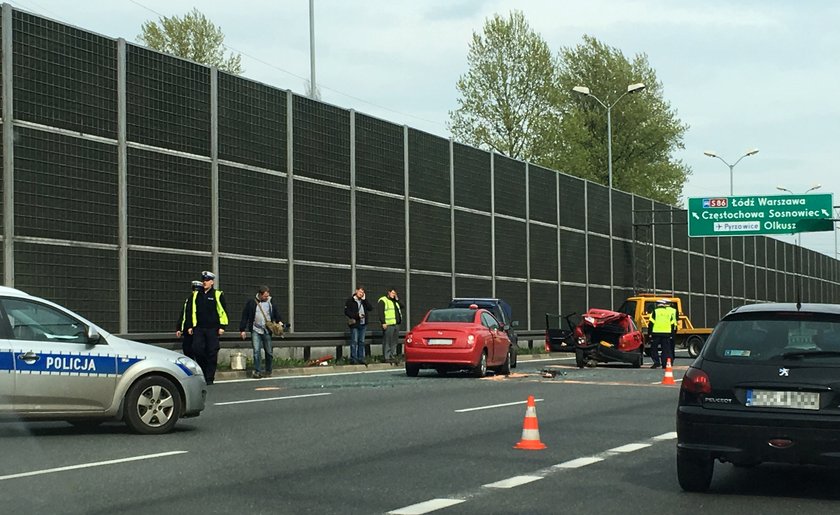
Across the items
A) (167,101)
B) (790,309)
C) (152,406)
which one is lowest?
(152,406)

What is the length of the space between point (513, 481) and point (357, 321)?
21.5 meters

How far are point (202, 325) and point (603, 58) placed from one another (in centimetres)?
6973

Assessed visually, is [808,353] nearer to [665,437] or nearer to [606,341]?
[665,437]

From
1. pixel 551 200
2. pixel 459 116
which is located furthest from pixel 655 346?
pixel 459 116

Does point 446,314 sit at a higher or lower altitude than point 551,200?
lower

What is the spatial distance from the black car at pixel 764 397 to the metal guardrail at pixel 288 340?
1638 centimetres

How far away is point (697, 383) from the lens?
9.65 metres

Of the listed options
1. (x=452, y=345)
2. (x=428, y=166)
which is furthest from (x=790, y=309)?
(x=428, y=166)

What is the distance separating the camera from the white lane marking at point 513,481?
33.5 ft

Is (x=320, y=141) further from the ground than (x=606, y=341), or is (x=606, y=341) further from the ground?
(x=320, y=141)

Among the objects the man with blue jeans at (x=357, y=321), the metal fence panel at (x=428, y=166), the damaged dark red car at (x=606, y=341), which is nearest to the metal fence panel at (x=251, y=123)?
the man with blue jeans at (x=357, y=321)

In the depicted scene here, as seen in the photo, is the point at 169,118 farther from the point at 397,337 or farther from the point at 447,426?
the point at 447,426

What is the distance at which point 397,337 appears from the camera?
113ft

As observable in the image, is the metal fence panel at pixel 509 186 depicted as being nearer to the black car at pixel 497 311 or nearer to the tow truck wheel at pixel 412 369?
the black car at pixel 497 311
